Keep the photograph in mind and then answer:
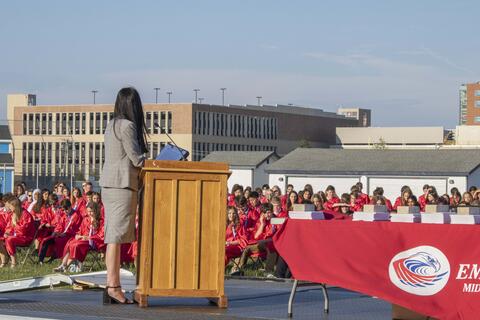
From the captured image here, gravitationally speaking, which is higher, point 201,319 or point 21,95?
point 21,95

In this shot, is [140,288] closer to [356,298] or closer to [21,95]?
[356,298]

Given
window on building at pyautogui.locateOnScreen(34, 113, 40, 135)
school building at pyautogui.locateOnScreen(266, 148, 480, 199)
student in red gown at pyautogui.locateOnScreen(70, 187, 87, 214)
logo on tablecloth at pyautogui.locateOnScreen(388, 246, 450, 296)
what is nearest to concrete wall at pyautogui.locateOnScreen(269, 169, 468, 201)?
school building at pyautogui.locateOnScreen(266, 148, 480, 199)

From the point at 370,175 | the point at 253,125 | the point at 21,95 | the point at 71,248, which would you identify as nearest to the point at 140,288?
the point at 71,248

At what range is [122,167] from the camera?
10.7 m

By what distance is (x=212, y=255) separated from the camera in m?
10.8

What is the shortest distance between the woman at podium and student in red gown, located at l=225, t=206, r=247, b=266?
9320 mm

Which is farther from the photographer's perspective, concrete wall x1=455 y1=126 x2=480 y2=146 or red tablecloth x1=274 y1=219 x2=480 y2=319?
concrete wall x1=455 y1=126 x2=480 y2=146

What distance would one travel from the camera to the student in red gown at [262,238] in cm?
1986

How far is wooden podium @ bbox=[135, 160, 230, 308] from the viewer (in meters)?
10.6

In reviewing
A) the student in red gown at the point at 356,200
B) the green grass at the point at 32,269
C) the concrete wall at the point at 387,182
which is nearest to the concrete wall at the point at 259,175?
the concrete wall at the point at 387,182

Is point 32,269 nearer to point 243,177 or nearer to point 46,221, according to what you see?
point 46,221

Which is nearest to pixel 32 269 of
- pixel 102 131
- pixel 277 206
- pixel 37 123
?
pixel 277 206

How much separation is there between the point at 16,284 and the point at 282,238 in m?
3.54

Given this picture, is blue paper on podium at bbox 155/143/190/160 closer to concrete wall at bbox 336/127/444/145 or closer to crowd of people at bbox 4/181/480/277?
crowd of people at bbox 4/181/480/277
